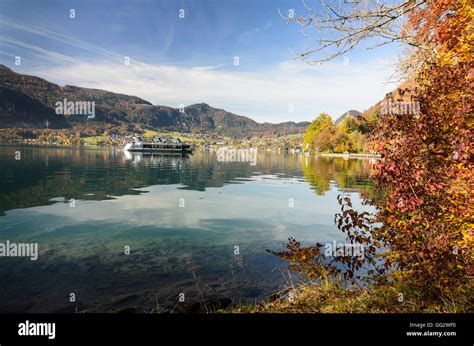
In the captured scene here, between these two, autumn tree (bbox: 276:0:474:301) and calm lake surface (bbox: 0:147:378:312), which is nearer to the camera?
autumn tree (bbox: 276:0:474:301)

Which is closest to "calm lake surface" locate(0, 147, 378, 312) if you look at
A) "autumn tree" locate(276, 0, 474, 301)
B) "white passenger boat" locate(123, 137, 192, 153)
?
"autumn tree" locate(276, 0, 474, 301)

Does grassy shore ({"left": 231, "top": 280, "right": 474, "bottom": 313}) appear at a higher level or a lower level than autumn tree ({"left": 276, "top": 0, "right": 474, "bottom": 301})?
lower

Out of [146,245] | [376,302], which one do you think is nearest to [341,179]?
[146,245]

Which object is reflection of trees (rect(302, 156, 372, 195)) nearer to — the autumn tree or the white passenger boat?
the autumn tree

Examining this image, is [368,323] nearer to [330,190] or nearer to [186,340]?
[186,340]

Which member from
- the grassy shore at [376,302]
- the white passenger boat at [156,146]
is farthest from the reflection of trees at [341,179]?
the white passenger boat at [156,146]

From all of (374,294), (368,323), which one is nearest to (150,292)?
(374,294)

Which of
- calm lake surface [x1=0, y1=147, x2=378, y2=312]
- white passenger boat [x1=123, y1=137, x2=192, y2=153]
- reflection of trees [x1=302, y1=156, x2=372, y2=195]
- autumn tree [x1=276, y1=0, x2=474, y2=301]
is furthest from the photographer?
white passenger boat [x1=123, y1=137, x2=192, y2=153]

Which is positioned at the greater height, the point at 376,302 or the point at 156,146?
the point at 156,146

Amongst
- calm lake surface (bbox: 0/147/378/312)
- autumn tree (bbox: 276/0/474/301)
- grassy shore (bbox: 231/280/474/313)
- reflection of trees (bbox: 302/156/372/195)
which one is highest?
autumn tree (bbox: 276/0/474/301)

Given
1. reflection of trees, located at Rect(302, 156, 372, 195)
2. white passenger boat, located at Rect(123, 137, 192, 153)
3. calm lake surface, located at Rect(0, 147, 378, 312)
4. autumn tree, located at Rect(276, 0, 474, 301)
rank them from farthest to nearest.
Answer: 1. white passenger boat, located at Rect(123, 137, 192, 153)
2. reflection of trees, located at Rect(302, 156, 372, 195)
3. calm lake surface, located at Rect(0, 147, 378, 312)
4. autumn tree, located at Rect(276, 0, 474, 301)

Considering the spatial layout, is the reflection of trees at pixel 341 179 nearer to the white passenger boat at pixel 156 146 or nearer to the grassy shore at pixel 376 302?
the grassy shore at pixel 376 302

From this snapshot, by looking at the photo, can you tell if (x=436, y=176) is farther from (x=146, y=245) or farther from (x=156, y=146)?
(x=156, y=146)

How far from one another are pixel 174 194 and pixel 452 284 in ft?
73.5
